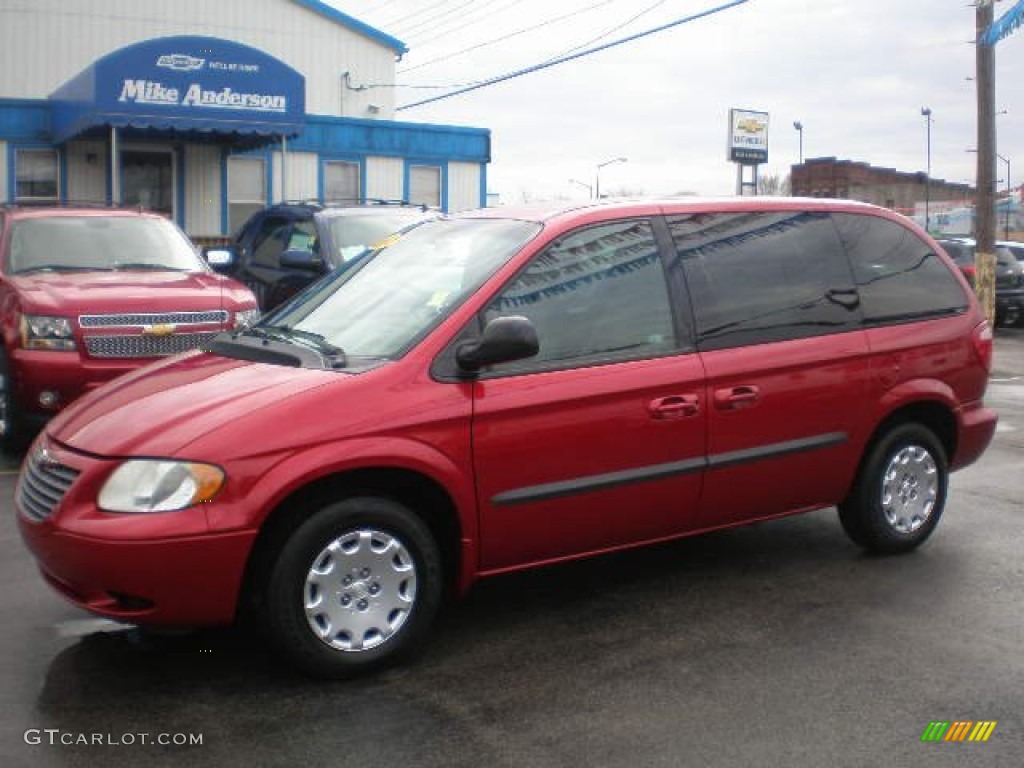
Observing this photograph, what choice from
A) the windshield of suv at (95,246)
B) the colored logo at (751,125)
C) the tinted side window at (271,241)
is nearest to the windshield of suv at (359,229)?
the tinted side window at (271,241)

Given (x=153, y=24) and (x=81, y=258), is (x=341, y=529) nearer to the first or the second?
(x=81, y=258)

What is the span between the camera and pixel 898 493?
230 inches

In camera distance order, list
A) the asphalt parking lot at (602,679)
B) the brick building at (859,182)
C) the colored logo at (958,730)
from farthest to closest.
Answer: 1. the brick building at (859,182)
2. the colored logo at (958,730)
3. the asphalt parking lot at (602,679)

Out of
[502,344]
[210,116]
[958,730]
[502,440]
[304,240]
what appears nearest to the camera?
[958,730]

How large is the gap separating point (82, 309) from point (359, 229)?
11.7 feet

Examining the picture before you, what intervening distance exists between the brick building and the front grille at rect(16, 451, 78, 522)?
86.0 m

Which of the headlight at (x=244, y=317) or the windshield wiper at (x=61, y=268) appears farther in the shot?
the windshield wiper at (x=61, y=268)

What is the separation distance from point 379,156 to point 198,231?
366 cm

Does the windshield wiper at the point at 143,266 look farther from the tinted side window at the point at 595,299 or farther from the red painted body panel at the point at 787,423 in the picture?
the red painted body panel at the point at 787,423

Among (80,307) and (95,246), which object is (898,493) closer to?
Answer: (80,307)

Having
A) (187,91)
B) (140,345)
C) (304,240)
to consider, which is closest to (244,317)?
(140,345)

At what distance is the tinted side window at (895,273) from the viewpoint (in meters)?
5.72

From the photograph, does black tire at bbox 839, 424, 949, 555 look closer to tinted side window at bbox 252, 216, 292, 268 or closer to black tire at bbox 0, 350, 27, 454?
black tire at bbox 0, 350, 27, 454

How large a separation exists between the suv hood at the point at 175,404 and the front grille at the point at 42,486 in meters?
0.10
